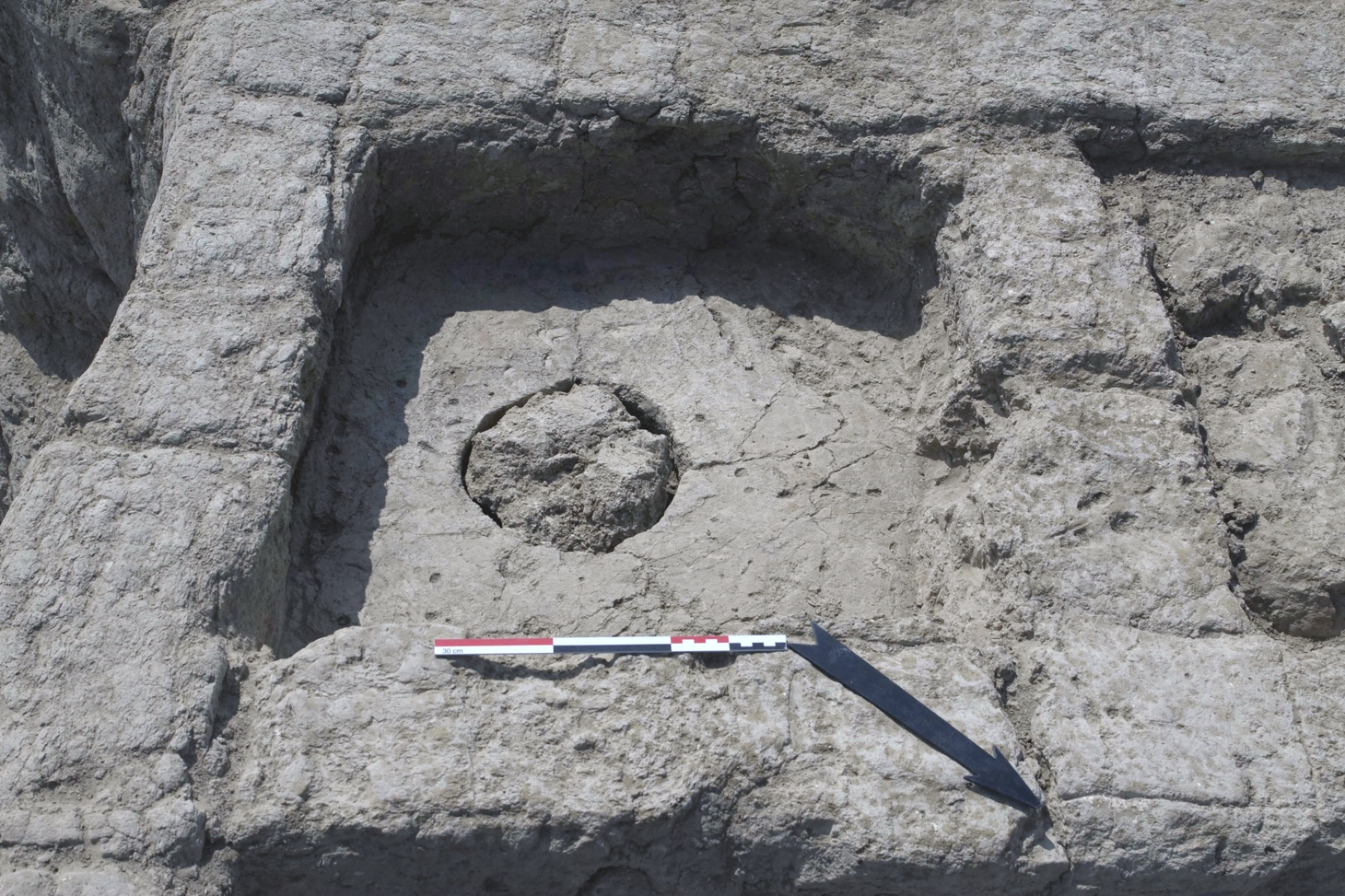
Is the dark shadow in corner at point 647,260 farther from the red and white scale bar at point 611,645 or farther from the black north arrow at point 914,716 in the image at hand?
the black north arrow at point 914,716

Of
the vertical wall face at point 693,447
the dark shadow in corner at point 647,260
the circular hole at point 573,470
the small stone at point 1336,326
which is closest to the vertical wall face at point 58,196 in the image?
the vertical wall face at point 693,447

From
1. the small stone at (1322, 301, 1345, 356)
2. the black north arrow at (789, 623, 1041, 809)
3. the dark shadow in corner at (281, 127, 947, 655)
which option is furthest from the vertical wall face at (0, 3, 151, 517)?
the small stone at (1322, 301, 1345, 356)

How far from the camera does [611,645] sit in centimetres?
185

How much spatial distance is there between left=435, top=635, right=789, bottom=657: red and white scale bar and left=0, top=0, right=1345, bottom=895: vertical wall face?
0.09 feet

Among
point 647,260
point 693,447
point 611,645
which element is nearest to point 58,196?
point 647,260

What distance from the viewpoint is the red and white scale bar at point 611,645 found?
184cm

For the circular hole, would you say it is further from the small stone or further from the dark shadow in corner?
the small stone

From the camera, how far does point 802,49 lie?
2.73 meters

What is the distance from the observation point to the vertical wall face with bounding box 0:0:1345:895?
1718 millimetres

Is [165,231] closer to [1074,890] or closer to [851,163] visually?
[851,163]

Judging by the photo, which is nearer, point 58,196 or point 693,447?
point 693,447

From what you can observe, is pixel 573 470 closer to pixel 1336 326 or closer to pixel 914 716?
pixel 914 716

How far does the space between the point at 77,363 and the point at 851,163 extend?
2.60 m

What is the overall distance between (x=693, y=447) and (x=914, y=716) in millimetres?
805
